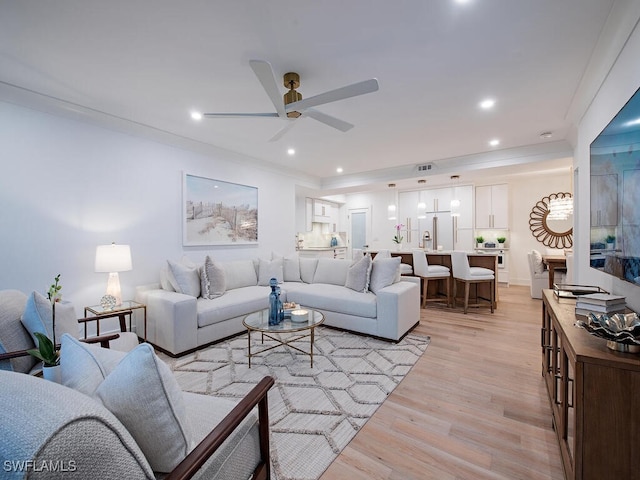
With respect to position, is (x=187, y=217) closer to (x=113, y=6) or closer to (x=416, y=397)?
(x=113, y=6)

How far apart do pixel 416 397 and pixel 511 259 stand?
6206 millimetres

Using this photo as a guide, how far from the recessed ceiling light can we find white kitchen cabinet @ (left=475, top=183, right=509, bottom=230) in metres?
4.40

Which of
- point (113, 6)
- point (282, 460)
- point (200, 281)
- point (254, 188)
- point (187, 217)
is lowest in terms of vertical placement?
point (282, 460)

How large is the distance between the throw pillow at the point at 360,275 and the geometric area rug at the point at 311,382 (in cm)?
63

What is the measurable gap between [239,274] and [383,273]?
211cm

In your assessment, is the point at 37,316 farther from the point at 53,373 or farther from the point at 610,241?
the point at 610,241

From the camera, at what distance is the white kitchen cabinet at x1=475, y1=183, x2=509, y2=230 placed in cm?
676

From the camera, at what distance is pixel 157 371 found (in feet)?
2.70

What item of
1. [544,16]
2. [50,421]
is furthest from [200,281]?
[544,16]

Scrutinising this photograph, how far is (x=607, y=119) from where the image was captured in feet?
7.22

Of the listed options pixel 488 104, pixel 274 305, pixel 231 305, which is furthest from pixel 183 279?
pixel 488 104

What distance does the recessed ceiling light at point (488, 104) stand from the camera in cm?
296

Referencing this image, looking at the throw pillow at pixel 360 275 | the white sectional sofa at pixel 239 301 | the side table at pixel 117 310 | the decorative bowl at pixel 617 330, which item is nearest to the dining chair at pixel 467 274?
the white sectional sofa at pixel 239 301

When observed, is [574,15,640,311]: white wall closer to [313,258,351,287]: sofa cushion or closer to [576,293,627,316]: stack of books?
[576,293,627,316]: stack of books
